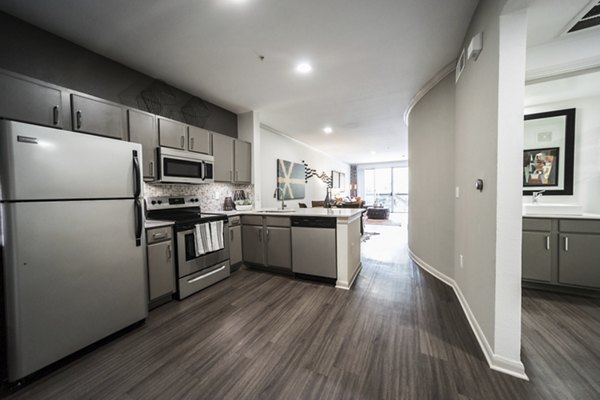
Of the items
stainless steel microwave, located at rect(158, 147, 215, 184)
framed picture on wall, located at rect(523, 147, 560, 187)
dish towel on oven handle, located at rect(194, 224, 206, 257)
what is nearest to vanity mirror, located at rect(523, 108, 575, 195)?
framed picture on wall, located at rect(523, 147, 560, 187)

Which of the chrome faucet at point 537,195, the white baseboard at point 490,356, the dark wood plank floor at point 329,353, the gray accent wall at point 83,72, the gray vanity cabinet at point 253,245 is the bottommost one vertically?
the dark wood plank floor at point 329,353

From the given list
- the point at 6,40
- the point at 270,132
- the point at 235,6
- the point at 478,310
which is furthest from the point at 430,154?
the point at 6,40

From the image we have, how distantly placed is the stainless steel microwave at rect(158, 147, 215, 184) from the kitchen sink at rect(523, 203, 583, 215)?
4165 millimetres

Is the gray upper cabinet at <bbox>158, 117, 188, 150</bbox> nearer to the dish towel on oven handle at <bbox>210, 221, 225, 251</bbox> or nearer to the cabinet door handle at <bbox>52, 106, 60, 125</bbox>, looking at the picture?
the cabinet door handle at <bbox>52, 106, 60, 125</bbox>

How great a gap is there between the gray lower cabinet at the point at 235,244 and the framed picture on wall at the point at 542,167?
160 inches

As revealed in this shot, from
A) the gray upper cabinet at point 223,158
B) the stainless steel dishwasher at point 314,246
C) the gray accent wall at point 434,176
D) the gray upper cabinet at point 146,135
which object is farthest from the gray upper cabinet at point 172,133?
the gray accent wall at point 434,176

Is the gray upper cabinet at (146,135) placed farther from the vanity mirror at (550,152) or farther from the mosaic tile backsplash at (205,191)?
the vanity mirror at (550,152)

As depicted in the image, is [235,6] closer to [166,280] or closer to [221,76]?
[221,76]

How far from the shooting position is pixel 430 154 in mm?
3078

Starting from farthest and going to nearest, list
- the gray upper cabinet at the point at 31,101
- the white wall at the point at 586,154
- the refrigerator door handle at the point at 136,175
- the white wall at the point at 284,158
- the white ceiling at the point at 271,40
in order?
the white wall at the point at 284,158 → the white wall at the point at 586,154 → the refrigerator door handle at the point at 136,175 → the white ceiling at the point at 271,40 → the gray upper cabinet at the point at 31,101

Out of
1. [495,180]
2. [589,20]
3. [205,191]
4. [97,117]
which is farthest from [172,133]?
[589,20]

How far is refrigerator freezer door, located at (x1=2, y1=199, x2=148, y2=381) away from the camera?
132 cm

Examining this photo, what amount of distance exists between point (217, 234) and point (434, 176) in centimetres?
309

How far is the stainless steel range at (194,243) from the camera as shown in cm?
244
